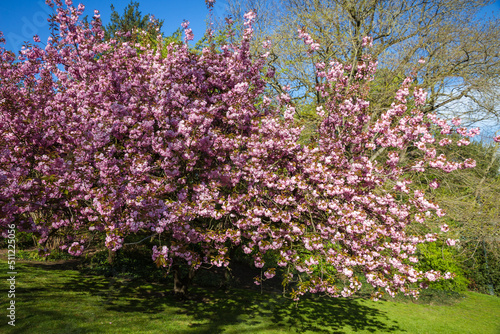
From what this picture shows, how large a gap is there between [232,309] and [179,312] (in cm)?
175

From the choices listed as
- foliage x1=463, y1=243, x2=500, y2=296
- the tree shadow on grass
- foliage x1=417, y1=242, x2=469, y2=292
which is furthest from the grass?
foliage x1=463, y1=243, x2=500, y2=296

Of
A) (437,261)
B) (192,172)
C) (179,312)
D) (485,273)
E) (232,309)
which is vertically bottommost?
(485,273)

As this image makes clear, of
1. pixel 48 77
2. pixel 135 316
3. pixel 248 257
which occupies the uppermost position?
pixel 48 77

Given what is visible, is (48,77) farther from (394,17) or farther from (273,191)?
(394,17)

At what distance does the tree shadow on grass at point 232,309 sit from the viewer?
821cm

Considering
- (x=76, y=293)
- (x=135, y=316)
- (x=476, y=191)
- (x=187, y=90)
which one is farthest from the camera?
(x=476, y=191)

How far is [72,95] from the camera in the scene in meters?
7.09

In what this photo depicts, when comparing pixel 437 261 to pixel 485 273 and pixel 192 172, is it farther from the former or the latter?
pixel 192 172

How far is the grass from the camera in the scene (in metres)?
6.88

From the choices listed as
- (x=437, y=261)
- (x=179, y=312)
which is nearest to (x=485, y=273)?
(x=437, y=261)

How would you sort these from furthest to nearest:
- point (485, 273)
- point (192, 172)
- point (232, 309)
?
point (485, 273) < point (232, 309) < point (192, 172)

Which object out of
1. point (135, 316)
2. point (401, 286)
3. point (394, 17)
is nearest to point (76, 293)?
point (135, 316)

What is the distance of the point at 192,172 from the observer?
21.3 ft

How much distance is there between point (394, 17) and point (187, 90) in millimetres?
12435
